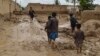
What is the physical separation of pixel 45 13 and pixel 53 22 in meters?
27.2

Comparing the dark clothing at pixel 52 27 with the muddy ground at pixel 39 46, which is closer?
the muddy ground at pixel 39 46

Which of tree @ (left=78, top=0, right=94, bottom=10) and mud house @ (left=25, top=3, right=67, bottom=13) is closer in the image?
mud house @ (left=25, top=3, right=67, bottom=13)

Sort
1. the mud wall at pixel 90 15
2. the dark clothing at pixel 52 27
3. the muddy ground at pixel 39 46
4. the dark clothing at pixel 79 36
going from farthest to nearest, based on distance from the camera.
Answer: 1. the mud wall at pixel 90 15
2. the dark clothing at pixel 52 27
3. the dark clothing at pixel 79 36
4. the muddy ground at pixel 39 46

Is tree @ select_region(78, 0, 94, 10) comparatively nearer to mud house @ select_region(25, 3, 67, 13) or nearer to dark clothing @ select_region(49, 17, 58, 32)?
mud house @ select_region(25, 3, 67, 13)

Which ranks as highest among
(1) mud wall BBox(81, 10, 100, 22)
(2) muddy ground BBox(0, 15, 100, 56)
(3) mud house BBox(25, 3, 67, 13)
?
(1) mud wall BBox(81, 10, 100, 22)

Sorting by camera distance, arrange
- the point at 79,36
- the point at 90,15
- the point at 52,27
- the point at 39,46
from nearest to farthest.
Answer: the point at 79,36 → the point at 52,27 → the point at 39,46 → the point at 90,15

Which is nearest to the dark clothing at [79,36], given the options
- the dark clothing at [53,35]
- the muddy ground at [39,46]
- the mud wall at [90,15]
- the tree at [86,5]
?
the muddy ground at [39,46]

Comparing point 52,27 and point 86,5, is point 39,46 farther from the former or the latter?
point 86,5

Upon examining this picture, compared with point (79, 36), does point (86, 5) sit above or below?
below

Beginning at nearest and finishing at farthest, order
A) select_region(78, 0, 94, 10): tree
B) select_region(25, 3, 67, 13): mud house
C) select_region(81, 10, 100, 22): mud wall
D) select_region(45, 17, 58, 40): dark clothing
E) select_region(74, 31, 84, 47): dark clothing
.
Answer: select_region(74, 31, 84, 47): dark clothing → select_region(45, 17, 58, 40): dark clothing → select_region(81, 10, 100, 22): mud wall → select_region(25, 3, 67, 13): mud house → select_region(78, 0, 94, 10): tree

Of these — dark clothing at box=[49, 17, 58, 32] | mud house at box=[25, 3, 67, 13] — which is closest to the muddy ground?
dark clothing at box=[49, 17, 58, 32]

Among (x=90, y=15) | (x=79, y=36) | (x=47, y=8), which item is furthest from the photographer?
(x=47, y=8)

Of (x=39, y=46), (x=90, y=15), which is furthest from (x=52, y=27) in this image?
(x=90, y=15)

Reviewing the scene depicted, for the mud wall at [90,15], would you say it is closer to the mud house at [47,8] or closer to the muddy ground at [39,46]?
the muddy ground at [39,46]
